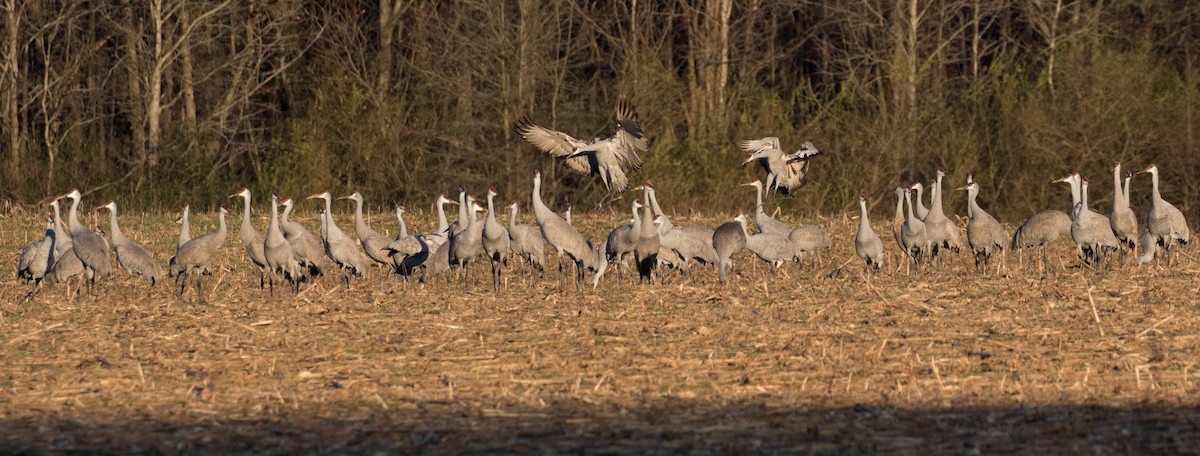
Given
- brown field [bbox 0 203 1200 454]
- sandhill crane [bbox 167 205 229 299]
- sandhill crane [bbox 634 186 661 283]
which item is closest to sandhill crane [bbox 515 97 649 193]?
sandhill crane [bbox 634 186 661 283]

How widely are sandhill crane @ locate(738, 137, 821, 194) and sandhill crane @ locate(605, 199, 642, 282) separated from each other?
3531 mm

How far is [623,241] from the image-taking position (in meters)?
12.9

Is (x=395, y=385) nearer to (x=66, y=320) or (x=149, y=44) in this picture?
(x=66, y=320)

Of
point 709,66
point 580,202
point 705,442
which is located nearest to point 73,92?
point 580,202

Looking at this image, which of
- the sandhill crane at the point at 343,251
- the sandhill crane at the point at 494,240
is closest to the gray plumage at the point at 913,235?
the sandhill crane at the point at 494,240

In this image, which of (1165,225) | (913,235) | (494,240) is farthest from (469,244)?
(1165,225)

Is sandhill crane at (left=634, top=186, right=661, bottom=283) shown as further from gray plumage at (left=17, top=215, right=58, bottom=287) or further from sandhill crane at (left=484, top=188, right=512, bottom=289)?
gray plumage at (left=17, top=215, right=58, bottom=287)

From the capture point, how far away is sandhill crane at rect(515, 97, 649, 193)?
15094 millimetres

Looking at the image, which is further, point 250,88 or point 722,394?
point 250,88

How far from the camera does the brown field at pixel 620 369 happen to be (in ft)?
20.0

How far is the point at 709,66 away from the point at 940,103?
346cm

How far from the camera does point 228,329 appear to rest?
940cm

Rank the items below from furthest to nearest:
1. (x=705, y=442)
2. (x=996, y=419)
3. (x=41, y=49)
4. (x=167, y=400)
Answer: (x=41, y=49), (x=167, y=400), (x=996, y=419), (x=705, y=442)

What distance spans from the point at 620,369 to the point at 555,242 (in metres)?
5.71
